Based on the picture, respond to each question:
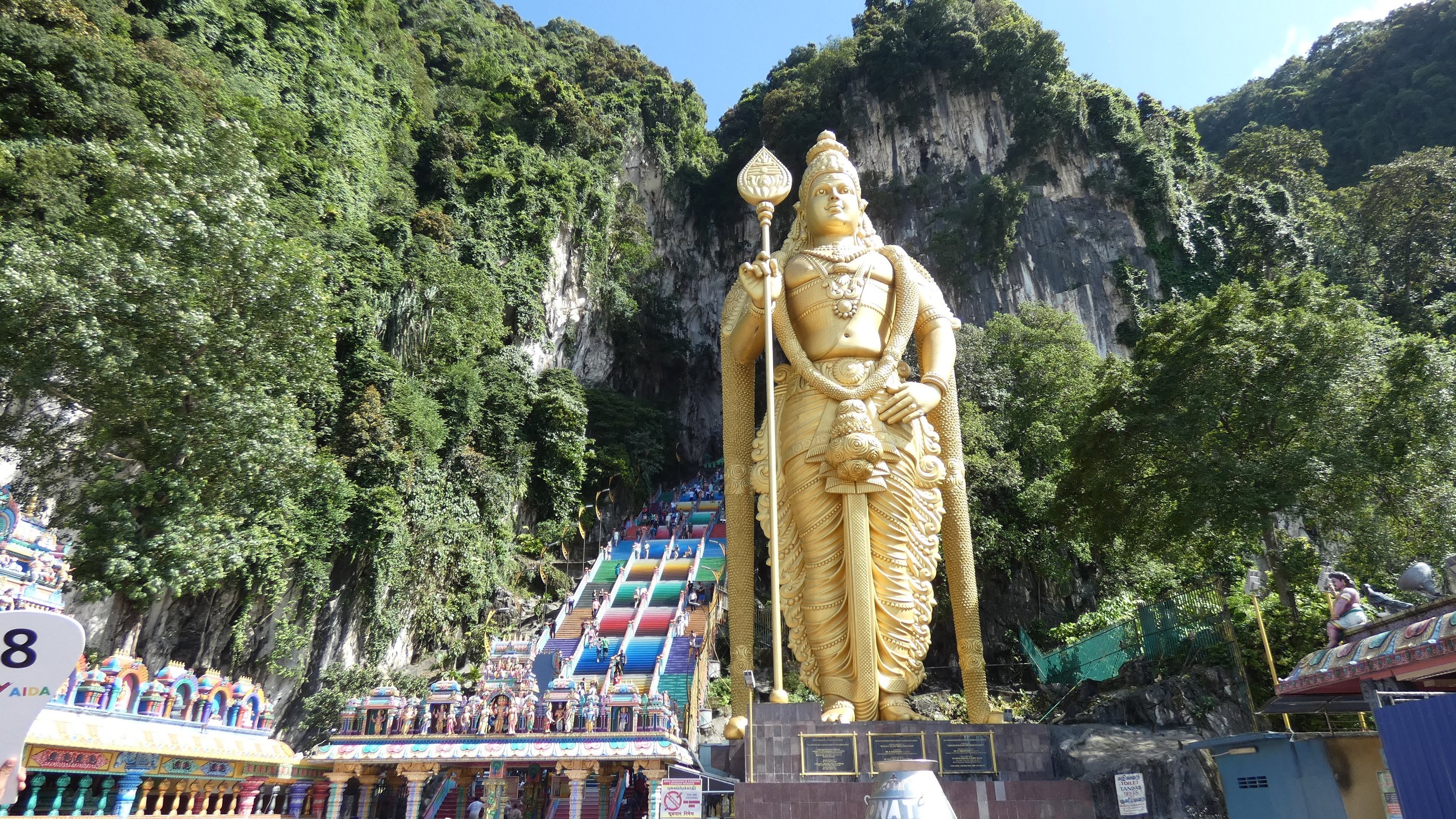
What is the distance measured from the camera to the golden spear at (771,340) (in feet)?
16.8

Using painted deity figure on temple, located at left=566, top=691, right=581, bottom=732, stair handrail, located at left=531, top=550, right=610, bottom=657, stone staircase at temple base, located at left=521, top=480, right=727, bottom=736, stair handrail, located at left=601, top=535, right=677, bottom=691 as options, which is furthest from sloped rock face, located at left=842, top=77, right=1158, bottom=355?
painted deity figure on temple, located at left=566, top=691, right=581, bottom=732

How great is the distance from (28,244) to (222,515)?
3.41 meters

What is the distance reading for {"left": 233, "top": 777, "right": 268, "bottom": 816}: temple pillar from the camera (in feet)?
24.0

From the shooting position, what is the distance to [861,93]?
30.1 metres

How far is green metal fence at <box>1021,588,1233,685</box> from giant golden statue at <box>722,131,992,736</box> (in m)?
3.20

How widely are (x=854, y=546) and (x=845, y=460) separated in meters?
0.61

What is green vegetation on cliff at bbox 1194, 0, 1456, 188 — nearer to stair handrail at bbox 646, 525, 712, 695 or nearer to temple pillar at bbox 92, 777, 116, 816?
stair handrail at bbox 646, 525, 712, 695

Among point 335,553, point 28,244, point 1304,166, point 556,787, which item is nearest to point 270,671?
point 335,553

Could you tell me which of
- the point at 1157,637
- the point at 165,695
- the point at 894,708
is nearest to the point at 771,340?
the point at 894,708

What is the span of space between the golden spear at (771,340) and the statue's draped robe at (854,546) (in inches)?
6.4

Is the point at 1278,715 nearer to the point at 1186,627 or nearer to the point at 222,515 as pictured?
the point at 1186,627

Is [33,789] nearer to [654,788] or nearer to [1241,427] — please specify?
[654,788]

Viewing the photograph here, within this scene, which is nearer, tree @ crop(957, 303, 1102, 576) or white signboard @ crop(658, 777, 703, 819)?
white signboard @ crop(658, 777, 703, 819)

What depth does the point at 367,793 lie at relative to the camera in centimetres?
862
